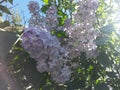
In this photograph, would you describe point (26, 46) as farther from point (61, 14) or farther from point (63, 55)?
point (61, 14)

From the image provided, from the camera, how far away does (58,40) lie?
1.99 m

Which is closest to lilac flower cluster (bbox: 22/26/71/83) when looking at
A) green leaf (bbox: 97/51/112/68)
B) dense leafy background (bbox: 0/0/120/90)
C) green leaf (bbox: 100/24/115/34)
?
dense leafy background (bbox: 0/0/120/90)

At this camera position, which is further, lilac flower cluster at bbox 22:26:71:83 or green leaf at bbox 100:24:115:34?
green leaf at bbox 100:24:115:34

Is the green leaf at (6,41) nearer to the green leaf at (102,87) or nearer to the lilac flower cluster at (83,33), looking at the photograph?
the lilac flower cluster at (83,33)

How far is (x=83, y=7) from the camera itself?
2129 millimetres

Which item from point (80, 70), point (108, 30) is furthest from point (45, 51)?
point (108, 30)

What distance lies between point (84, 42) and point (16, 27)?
476 mm

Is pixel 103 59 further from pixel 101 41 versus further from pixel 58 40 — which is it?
pixel 58 40

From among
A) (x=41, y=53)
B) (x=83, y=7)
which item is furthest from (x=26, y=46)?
(x=83, y=7)

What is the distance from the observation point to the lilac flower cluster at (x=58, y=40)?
1796mm

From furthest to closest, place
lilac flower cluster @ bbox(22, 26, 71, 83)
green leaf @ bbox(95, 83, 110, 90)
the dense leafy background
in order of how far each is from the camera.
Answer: green leaf @ bbox(95, 83, 110, 90), the dense leafy background, lilac flower cluster @ bbox(22, 26, 71, 83)

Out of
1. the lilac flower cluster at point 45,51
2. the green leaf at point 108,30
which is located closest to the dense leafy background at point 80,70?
the green leaf at point 108,30

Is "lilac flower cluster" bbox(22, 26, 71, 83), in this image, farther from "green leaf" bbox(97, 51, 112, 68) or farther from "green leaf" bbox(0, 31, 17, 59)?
"green leaf" bbox(97, 51, 112, 68)

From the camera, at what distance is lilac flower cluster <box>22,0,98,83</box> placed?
180cm
